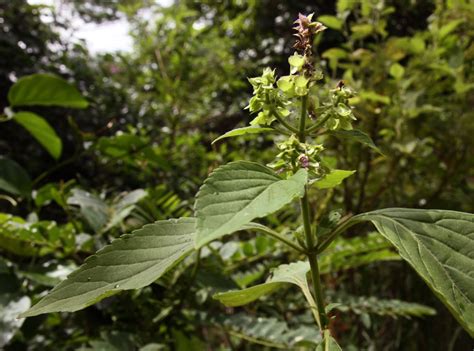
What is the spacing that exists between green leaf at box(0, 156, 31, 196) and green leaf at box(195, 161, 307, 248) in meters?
0.83

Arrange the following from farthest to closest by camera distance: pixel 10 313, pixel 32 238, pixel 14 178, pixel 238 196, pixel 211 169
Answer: pixel 14 178, pixel 211 169, pixel 32 238, pixel 10 313, pixel 238 196

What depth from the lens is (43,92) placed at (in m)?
1.13

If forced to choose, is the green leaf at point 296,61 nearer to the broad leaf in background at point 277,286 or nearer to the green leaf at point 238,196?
the green leaf at point 238,196

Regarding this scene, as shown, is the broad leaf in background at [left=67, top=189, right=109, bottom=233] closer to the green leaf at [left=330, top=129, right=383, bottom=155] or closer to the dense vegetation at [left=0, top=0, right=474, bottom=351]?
the dense vegetation at [left=0, top=0, right=474, bottom=351]

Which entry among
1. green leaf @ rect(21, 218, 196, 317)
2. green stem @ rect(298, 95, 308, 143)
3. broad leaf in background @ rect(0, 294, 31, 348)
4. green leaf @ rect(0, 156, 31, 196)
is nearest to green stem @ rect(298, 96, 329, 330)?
green stem @ rect(298, 95, 308, 143)

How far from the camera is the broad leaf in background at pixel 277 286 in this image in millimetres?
509

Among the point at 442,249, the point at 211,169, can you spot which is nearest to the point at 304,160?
the point at 442,249

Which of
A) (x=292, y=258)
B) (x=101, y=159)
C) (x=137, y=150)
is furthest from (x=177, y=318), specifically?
(x=101, y=159)

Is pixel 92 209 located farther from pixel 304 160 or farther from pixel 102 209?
pixel 304 160

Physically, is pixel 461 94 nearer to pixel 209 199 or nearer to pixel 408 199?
pixel 408 199

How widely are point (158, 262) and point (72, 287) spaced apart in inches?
3.4

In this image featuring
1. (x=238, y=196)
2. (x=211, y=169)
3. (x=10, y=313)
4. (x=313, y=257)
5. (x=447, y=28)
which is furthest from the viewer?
Answer: (x=447, y=28)

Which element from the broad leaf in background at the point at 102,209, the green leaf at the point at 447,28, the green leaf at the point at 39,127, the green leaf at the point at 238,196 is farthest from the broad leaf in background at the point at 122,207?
the green leaf at the point at 447,28

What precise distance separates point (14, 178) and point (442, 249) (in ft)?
3.24
